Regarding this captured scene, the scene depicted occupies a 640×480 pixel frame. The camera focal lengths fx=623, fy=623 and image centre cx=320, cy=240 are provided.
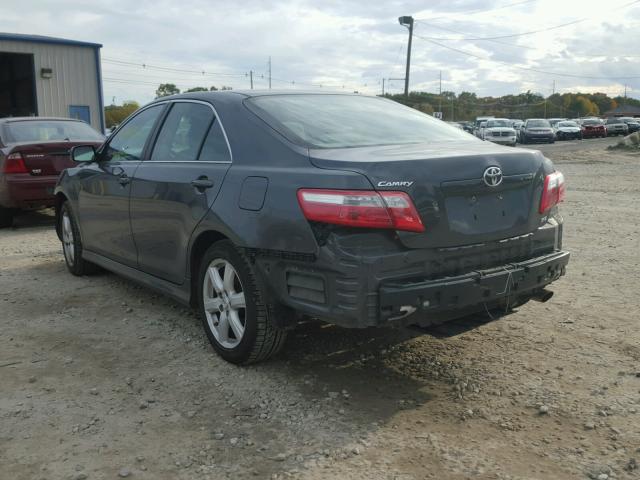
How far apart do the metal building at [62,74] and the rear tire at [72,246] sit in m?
16.6

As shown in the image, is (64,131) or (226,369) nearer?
(226,369)

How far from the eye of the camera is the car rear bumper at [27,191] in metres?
8.41

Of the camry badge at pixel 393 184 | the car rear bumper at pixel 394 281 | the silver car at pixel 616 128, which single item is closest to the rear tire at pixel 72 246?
the car rear bumper at pixel 394 281

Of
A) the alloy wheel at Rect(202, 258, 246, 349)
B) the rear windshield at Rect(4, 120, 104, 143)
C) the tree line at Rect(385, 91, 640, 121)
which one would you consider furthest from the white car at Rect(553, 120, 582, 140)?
the tree line at Rect(385, 91, 640, 121)

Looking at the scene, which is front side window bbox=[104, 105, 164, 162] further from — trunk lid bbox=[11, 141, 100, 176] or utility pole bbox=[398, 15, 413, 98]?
utility pole bbox=[398, 15, 413, 98]

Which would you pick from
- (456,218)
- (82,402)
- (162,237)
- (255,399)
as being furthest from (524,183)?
(82,402)

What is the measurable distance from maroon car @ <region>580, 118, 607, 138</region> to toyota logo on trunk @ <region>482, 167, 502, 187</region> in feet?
155

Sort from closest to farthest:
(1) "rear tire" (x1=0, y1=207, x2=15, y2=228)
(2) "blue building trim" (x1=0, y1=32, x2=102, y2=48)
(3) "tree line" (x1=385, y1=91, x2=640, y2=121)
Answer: (1) "rear tire" (x1=0, y1=207, x2=15, y2=228), (2) "blue building trim" (x1=0, y1=32, x2=102, y2=48), (3) "tree line" (x1=385, y1=91, x2=640, y2=121)

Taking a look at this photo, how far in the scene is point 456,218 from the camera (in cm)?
314

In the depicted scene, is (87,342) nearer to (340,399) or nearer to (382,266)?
(340,399)

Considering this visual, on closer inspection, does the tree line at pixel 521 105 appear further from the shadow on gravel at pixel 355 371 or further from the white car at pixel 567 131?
the shadow on gravel at pixel 355 371

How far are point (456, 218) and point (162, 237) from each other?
2075 mm

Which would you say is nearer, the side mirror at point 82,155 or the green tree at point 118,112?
the side mirror at point 82,155

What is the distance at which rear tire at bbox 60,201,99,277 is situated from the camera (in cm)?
582
